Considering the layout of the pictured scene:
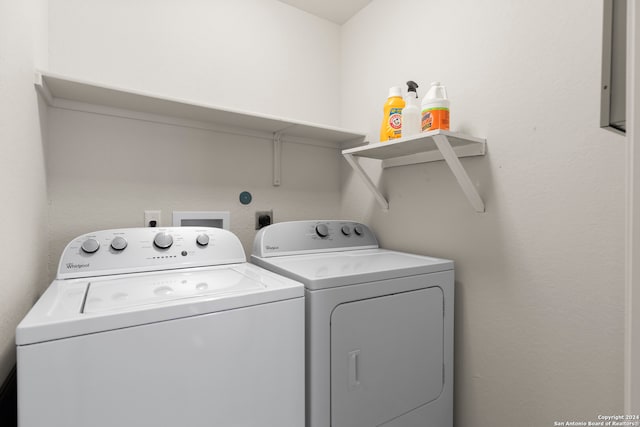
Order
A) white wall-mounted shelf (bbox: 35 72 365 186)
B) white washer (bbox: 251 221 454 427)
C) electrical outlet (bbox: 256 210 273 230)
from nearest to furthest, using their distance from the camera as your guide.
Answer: white washer (bbox: 251 221 454 427)
white wall-mounted shelf (bbox: 35 72 365 186)
electrical outlet (bbox: 256 210 273 230)

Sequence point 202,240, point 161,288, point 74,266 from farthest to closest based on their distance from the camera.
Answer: point 202,240 < point 74,266 < point 161,288

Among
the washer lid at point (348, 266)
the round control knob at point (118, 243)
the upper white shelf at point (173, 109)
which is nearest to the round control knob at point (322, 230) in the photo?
the washer lid at point (348, 266)

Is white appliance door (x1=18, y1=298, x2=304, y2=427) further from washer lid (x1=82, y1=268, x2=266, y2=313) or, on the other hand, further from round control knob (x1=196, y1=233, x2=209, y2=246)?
round control knob (x1=196, y1=233, x2=209, y2=246)

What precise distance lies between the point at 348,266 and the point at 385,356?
14.6 inches

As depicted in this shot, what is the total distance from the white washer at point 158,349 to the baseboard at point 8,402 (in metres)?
0.25

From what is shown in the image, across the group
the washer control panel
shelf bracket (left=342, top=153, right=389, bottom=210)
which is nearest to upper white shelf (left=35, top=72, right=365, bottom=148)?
shelf bracket (left=342, top=153, right=389, bottom=210)

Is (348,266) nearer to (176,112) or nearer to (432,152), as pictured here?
(432,152)

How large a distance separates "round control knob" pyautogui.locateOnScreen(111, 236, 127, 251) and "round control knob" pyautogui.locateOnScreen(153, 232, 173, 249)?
11 cm

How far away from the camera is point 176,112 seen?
5.15 feet

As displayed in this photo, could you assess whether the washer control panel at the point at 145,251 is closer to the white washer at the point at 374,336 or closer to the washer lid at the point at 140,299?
the washer lid at the point at 140,299

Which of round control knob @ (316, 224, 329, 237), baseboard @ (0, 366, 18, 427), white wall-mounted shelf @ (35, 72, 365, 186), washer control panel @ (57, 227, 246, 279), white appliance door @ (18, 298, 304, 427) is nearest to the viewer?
white appliance door @ (18, 298, 304, 427)

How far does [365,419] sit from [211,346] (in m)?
0.68

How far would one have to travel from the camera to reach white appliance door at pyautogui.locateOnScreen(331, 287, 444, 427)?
43.9 inches

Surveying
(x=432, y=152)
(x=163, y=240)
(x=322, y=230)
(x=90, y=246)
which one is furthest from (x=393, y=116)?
(x=90, y=246)
